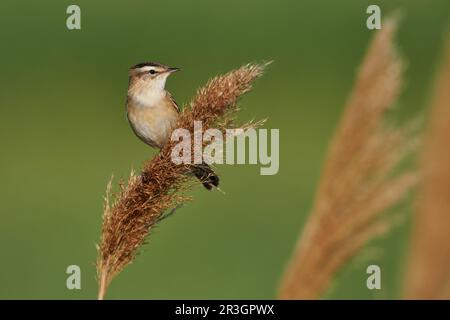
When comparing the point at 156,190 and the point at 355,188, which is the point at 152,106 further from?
the point at 355,188

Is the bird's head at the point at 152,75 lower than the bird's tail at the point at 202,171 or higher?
higher

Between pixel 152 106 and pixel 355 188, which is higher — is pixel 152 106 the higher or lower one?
the higher one

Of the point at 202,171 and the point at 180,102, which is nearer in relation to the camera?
the point at 202,171

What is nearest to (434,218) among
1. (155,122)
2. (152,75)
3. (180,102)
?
(155,122)

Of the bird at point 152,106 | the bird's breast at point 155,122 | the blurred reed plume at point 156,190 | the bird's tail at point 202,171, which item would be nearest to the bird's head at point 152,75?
the bird at point 152,106

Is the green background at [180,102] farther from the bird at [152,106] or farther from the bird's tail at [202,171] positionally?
the bird's tail at [202,171]

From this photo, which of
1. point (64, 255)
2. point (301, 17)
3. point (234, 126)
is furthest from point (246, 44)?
point (234, 126)

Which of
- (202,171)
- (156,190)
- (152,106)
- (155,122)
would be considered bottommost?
(156,190)
